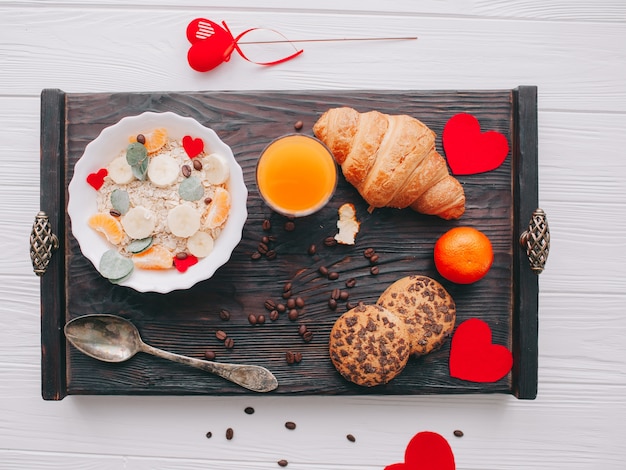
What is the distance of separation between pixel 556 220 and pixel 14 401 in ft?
7.25

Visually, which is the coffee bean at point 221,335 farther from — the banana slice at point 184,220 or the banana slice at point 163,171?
the banana slice at point 163,171

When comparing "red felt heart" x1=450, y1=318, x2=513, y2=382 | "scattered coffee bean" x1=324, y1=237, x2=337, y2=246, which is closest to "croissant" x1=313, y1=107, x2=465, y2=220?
"scattered coffee bean" x1=324, y1=237, x2=337, y2=246

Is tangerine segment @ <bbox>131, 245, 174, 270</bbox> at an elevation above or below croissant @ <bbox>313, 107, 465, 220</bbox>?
below

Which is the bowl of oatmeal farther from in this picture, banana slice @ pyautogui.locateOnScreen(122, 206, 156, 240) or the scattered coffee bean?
the scattered coffee bean

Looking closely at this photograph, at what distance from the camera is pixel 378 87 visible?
6.48 feet

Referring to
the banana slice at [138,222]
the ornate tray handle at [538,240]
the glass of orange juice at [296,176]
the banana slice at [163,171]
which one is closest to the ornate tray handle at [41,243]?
the banana slice at [138,222]

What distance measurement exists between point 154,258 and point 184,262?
99 millimetres

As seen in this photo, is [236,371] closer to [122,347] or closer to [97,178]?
[122,347]

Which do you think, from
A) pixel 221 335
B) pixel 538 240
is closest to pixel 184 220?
pixel 221 335

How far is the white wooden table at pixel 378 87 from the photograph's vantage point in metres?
1.98

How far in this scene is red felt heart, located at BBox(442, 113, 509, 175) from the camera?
6.05 ft

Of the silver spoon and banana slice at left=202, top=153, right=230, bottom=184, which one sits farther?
the silver spoon

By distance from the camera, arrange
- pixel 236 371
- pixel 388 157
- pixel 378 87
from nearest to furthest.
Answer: pixel 388 157 → pixel 236 371 → pixel 378 87

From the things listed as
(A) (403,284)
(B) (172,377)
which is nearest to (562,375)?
(A) (403,284)
